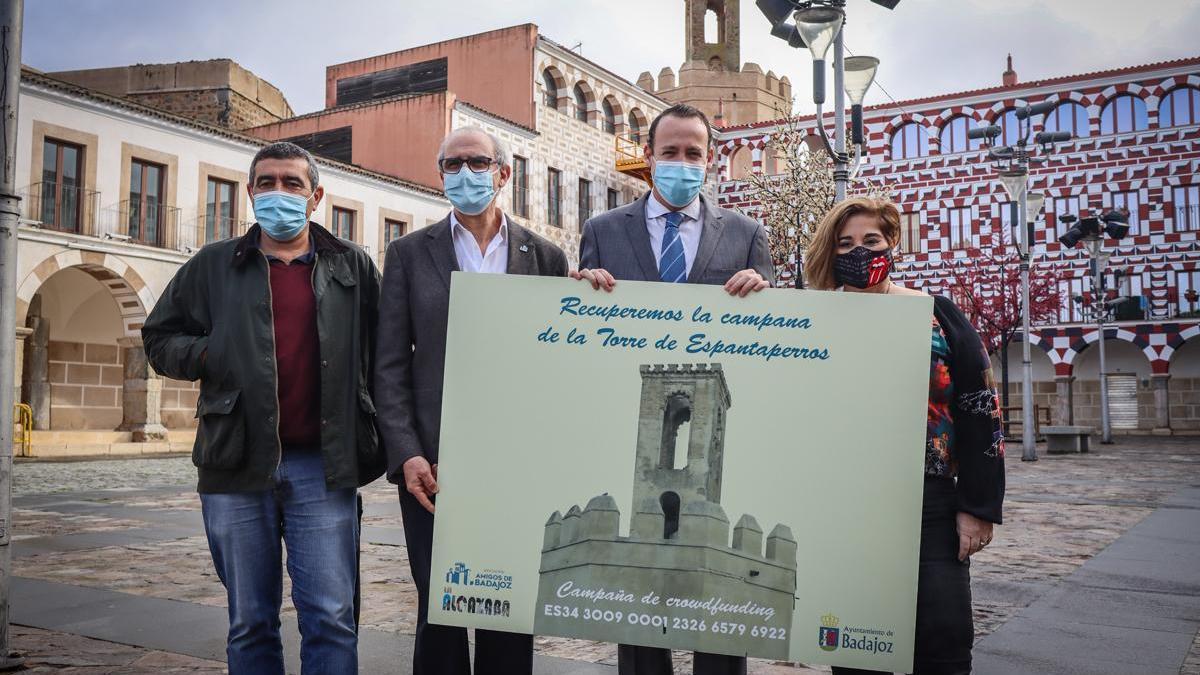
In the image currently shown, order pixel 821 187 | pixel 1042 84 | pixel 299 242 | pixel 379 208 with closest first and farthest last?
pixel 299 242
pixel 821 187
pixel 379 208
pixel 1042 84

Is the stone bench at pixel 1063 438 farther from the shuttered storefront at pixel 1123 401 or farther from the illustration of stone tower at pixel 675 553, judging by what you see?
the illustration of stone tower at pixel 675 553

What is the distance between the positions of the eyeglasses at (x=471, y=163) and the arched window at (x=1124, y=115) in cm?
4039

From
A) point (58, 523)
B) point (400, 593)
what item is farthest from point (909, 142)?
point (400, 593)

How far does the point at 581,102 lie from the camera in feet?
123

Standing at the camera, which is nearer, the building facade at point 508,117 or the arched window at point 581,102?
the building facade at point 508,117

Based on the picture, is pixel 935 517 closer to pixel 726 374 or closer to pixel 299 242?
pixel 726 374

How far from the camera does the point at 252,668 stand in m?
3.09

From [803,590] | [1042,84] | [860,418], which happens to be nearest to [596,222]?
[860,418]

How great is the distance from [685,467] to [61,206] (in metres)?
24.0

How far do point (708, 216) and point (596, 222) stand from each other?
1.23 feet

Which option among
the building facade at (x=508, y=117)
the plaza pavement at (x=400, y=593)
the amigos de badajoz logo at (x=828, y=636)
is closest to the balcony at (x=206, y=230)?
the building facade at (x=508, y=117)

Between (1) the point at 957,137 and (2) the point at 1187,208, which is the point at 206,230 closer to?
(1) the point at 957,137

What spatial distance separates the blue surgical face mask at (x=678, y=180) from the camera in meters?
3.31

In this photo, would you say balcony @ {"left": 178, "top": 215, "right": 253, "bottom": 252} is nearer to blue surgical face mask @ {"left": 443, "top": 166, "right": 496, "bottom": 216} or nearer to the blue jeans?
blue surgical face mask @ {"left": 443, "top": 166, "right": 496, "bottom": 216}
